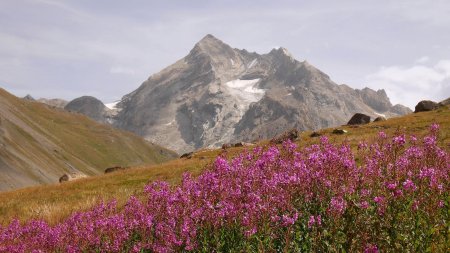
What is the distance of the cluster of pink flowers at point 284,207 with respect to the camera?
6.49 metres

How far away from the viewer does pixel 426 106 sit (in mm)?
57156

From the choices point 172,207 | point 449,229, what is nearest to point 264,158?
point 172,207

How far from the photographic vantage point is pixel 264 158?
8906 millimetres

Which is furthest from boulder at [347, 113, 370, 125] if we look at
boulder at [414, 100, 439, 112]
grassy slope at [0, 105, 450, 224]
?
grassy slope at [0, 105, 450, 224]

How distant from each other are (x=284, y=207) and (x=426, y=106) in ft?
185

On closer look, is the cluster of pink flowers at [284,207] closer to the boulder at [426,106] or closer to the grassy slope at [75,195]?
the grassy slope at [75,195]

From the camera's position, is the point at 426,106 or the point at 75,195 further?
the point at 426,106

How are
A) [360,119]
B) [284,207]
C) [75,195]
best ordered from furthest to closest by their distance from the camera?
[360,119] → [75,195] → [284,207]

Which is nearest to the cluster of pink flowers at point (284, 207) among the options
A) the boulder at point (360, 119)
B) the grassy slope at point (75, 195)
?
the grassy slope at point (75, 195)

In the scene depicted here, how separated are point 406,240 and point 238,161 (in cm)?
376

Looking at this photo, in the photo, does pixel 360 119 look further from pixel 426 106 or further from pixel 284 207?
pixel 284 207

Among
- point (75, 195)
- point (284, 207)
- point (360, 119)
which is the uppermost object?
point (360, 119)

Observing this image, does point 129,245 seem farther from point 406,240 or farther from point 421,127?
point 421,127

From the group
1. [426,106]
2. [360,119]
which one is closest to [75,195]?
[360,119]
